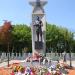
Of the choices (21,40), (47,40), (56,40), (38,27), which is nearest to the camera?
(38,27)

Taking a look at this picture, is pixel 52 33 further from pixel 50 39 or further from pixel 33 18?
pixel 33 18

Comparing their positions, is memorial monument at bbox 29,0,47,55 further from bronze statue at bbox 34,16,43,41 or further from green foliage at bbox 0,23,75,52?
green foliage at bbox 0,23,75,52

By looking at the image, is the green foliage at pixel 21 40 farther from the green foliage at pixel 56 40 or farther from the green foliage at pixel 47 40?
the green foliage at pixel 56 40

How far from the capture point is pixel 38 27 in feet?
113

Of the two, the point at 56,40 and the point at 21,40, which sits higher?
the point at 56,40

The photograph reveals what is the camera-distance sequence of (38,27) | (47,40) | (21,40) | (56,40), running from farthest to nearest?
(56,40) → (47,40) → (21,40) → (38,27)

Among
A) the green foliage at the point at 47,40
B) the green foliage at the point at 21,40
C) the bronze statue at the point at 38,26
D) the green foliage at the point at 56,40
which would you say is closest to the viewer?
the bronze statue at the point at 38,26

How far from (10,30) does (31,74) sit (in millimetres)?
35833

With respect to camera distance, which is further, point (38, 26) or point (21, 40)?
point (21, 40)

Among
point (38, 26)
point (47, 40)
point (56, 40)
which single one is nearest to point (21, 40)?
point (47, 40)

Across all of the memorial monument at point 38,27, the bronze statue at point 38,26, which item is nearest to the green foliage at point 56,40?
the memorial monument at point 38,27

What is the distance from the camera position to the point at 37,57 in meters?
33.3

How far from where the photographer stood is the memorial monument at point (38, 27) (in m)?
34.5

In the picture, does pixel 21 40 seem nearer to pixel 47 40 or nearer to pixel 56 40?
pixel 47 40
